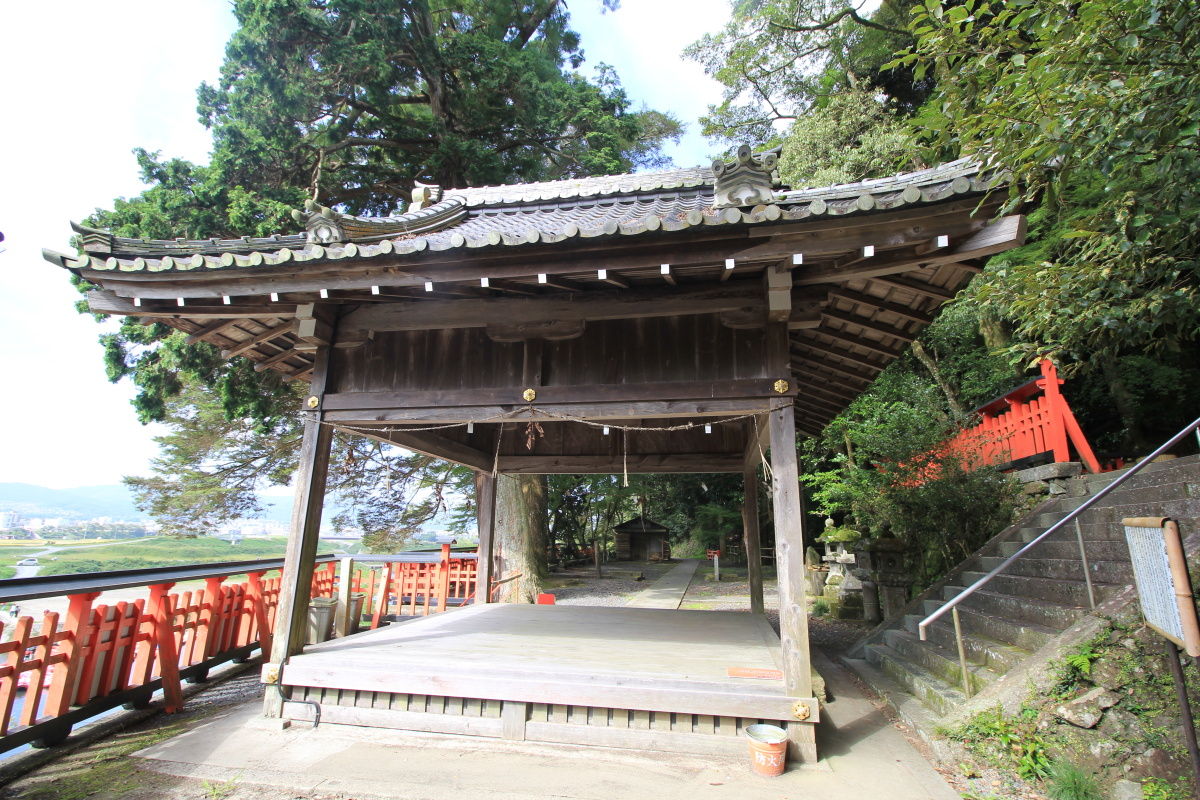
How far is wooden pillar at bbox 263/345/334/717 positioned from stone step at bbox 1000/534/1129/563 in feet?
22.5

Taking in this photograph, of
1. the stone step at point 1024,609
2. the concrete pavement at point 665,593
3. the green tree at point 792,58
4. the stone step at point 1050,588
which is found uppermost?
the green tree at point 792,58

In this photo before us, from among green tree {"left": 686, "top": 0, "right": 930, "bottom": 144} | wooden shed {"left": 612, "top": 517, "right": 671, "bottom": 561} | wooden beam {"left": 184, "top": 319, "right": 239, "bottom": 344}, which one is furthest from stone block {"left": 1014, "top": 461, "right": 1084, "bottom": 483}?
wooden shed {"left": 612, "top": 517, "right": 671, "bottom": 561}

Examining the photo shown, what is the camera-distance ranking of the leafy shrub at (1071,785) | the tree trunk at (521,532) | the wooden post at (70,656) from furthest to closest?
the tree trunk at (521,532) < the wooden post at (70,656) < the leafy shrub at (1071,785)

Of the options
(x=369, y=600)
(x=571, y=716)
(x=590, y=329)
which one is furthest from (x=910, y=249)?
(x=369, y=600)

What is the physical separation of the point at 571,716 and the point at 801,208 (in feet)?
13.5

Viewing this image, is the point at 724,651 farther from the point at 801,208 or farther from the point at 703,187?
the point at 703,187

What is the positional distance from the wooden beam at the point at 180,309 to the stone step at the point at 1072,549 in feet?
24.7

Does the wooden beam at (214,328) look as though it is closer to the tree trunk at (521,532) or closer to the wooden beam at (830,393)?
the wooden beam at (830,393)

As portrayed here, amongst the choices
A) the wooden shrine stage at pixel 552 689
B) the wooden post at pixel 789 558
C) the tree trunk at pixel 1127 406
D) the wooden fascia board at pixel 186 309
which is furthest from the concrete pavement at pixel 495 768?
the tree trunk at pixel 1127 406

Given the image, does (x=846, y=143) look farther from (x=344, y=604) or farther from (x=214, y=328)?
(x=344, y=604)

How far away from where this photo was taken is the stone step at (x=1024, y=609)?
14.4 ft

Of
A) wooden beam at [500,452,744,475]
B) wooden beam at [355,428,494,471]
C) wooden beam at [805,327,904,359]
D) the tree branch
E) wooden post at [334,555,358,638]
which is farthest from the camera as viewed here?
the tree branch

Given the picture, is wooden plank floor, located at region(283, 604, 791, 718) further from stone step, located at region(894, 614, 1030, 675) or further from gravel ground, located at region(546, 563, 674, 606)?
gravel ground, located at region(546, 563, 674, 606)

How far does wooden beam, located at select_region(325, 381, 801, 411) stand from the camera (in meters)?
4.41
